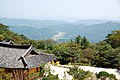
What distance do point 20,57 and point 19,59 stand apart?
0.12m

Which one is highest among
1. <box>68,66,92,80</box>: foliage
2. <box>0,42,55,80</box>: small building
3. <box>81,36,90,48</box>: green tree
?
<box>0,42,55,80</box>: small building

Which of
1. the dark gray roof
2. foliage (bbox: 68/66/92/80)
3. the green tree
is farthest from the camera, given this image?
the green tree

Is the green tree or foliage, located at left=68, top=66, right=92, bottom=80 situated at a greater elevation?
foliage, located at left=68, top=66, right=92, bottom=80

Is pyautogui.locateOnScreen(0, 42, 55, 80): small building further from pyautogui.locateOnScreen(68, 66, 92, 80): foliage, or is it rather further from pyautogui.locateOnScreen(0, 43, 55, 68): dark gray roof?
pyautogui.locateOnScreen(68, 66, 92, 80): foliage

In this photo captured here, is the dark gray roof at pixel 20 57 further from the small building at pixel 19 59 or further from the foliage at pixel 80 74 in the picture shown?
the foliage at pixel 80 74

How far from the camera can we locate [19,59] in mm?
14000

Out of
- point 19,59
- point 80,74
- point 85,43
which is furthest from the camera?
point 85,43

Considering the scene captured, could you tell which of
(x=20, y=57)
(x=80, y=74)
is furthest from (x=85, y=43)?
(x=80, y=74)

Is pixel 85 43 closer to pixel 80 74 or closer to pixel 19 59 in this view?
pixel 19 59

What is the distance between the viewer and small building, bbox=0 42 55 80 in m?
13.4

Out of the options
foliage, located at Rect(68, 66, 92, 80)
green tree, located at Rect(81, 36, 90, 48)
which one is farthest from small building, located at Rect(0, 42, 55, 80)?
green tree, located at Rect(81, 36, 90, 48)

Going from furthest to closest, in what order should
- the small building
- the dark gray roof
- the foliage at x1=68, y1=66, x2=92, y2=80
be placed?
the dark gray roof → the small building → the foliage at x1=68, y1=66, x2=92, y2=80

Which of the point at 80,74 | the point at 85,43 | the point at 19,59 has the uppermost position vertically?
the point at 19,59

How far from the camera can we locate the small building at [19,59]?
13375mm
